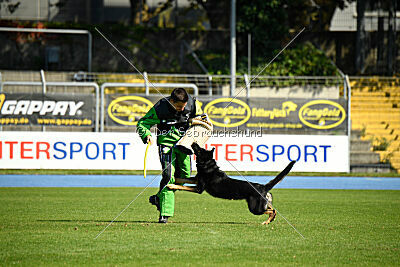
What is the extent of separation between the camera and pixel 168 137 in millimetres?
9578

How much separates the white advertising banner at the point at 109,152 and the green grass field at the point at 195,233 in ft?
17.9

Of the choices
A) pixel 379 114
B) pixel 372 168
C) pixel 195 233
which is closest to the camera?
pixel 195 233

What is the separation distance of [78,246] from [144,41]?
21.9 metres

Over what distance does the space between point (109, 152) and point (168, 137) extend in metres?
9.76

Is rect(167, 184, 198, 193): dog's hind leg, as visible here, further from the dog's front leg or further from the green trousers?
the green trousers

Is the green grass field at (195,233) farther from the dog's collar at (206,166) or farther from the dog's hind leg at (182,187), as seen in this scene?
the dog's collar at (206,166)

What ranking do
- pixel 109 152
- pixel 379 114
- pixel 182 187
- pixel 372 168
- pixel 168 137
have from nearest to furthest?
pixel 182 187 → pixel 168 137 → pixel 109 152 → pixel 372 168 → pixel 379 114

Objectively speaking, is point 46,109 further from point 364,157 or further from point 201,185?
point 201,185

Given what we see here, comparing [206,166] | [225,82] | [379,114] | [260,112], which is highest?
[225,82]

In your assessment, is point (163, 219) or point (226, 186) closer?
point (226, 186)

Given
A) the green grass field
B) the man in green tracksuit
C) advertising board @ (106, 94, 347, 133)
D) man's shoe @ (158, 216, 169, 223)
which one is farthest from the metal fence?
man's shoe @ (158, 216, 169, 223)

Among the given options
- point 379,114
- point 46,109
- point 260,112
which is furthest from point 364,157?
point 46,109

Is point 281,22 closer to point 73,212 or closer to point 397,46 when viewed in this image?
point 397,46

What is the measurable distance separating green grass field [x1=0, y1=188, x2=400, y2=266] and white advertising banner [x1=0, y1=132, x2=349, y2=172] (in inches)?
215
